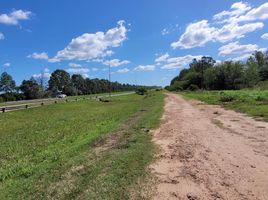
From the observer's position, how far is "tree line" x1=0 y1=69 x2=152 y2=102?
91.0 meters

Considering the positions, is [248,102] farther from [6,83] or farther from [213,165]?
[6,83]

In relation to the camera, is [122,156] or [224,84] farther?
[224,84]

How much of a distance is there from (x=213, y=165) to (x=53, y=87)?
116 meters

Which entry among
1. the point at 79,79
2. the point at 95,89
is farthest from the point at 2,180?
the point at 95,89

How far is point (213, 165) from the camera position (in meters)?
7.33

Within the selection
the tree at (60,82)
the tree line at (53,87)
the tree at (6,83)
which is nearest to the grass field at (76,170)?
the tree line at (53,87)

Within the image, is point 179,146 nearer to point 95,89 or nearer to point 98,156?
point 98,156

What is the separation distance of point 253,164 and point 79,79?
130 metres

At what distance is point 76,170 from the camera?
7469 millimetres

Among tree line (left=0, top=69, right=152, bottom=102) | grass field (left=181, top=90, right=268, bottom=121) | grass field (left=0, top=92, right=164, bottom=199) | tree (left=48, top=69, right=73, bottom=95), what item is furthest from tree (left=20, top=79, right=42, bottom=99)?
grass field (left=0, top=92, right=164, bottom=199)

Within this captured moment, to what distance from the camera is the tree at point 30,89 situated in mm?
91206

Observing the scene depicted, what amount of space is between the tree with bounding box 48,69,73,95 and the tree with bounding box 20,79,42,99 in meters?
23.0

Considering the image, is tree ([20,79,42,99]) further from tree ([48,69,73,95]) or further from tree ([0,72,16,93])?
tree ([48,69,73,95])

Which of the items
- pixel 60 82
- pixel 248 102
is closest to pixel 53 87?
pixel 60 82
